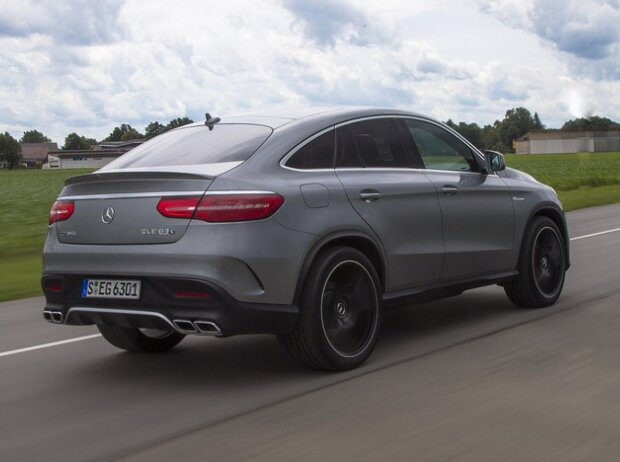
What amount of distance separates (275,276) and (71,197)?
Result: 148cm

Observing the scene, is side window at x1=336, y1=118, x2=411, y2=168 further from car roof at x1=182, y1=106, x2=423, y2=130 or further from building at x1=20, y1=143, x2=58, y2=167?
building at x1=20, y1=143, x2=58, y2=167

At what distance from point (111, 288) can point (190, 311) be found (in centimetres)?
57

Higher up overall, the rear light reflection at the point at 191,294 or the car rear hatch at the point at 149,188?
the car rear hatch at the point at 149,188

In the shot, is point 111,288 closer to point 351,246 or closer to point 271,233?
point 271,233

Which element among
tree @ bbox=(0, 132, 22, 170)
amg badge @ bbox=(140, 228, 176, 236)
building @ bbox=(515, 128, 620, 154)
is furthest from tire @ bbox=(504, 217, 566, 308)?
tree @ bbox=(0, 132, 22, 170)

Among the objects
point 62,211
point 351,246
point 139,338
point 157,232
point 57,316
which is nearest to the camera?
point 157,232

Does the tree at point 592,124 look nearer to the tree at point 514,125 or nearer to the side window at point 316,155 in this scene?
the tree at point 514,125

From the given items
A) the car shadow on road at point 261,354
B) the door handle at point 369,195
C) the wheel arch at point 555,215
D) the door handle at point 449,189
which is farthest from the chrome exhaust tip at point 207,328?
the wheel arch at point 555,215

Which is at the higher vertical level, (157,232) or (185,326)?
(157,232)

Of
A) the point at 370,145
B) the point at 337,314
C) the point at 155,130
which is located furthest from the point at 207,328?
the point at 155,130

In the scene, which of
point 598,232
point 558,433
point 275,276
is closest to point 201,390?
point 275,276

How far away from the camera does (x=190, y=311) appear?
18.1ft

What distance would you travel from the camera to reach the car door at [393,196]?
6.38 m

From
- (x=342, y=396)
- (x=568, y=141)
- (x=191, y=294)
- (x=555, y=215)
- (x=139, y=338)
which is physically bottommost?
(x=342, y=396)
